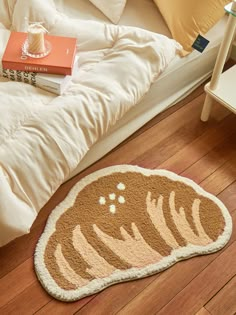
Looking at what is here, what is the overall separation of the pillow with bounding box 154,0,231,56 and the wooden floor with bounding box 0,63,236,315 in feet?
1.50

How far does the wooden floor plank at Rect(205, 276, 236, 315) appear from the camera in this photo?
1.48m

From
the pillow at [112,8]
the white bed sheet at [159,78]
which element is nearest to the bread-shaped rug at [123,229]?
the white bed sheet at [159,78]

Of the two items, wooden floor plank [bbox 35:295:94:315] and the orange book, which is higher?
the orange book

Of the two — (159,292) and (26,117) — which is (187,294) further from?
(26,117)

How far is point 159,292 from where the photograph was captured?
1.50 m

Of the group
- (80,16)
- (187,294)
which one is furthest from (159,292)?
(80,16)

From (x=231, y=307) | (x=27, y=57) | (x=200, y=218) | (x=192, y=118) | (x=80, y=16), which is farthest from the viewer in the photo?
(x=192, y=118)

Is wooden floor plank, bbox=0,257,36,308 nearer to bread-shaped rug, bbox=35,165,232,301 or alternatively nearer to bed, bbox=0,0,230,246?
bread-shaped rug, bbox=35,165,232,301

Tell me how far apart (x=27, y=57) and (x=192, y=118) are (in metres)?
0.85

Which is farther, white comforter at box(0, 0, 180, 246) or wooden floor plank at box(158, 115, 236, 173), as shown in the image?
wooden floor plank at box(158, 115, 236, 173)

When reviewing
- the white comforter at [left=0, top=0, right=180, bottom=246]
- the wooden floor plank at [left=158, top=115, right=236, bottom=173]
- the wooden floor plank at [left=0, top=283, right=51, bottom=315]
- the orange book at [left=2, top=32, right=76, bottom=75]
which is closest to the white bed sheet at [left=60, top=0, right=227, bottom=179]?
the white comforter at [left=0, top=0, right=180, bottom=246]

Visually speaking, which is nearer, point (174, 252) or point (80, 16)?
point (174, 252)

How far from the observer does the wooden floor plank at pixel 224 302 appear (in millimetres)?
1477

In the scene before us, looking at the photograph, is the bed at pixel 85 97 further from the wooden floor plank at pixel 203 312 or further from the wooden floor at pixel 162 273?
the wooden floor plank at pixel 203 312
